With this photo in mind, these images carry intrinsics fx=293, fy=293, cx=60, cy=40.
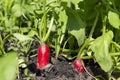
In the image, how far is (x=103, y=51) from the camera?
125 cm

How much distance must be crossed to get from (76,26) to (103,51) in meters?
0.18

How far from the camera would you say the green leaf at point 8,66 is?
35cm

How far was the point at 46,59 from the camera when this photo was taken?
1.36 metres

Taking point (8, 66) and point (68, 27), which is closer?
point (8, 66)

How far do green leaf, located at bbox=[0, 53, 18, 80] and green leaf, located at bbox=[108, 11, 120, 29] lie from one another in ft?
3.15

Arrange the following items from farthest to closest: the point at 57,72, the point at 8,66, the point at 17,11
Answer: the point at 17,11 < the point at 57,72 < the point at 8,66

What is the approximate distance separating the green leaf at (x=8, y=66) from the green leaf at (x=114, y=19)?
0.96 metres

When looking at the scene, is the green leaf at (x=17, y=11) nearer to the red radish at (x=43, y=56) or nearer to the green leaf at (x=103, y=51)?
the red radish at (x=43, y=56)

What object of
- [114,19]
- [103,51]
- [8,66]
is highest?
[8,66]

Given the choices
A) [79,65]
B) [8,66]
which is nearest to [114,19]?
[79,65]

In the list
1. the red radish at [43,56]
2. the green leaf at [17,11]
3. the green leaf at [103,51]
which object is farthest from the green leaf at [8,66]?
the green leaf at [17,11]

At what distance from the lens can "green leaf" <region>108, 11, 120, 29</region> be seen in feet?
4.17

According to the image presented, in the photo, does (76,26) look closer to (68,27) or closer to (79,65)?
(68,27)

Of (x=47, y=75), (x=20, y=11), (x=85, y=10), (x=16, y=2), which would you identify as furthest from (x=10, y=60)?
(x=16, y=2)
